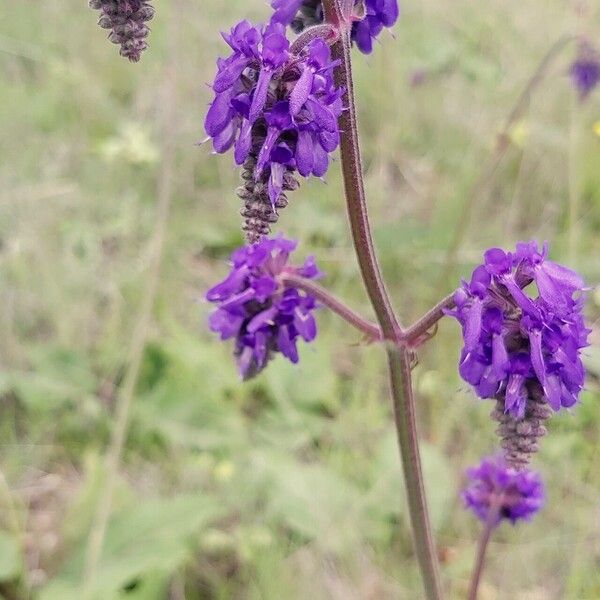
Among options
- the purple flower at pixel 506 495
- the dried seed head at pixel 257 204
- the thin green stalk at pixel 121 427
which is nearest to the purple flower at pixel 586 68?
the thin green stalk at pixel 121 427

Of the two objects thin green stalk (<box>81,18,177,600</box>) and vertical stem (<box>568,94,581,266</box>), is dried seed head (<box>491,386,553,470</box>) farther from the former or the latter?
vertical stem (<box>568,94,581,266</box>)

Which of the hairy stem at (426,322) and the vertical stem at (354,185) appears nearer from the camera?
the vertical stem at (354,185)

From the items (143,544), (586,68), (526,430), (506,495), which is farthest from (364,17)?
(586,68)

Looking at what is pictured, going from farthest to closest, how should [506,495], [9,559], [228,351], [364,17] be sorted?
[228,351], [9,559], [506,495], [364,17]

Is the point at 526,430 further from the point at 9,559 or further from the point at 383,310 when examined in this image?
the point at 9,559

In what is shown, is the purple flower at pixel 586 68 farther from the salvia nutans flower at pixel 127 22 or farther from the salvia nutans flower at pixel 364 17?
the salvia nutans flower at pixel 127 22

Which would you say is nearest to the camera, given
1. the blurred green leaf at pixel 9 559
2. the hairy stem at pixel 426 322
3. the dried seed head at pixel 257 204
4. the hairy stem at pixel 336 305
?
the dried seed head at pixel 257 204
